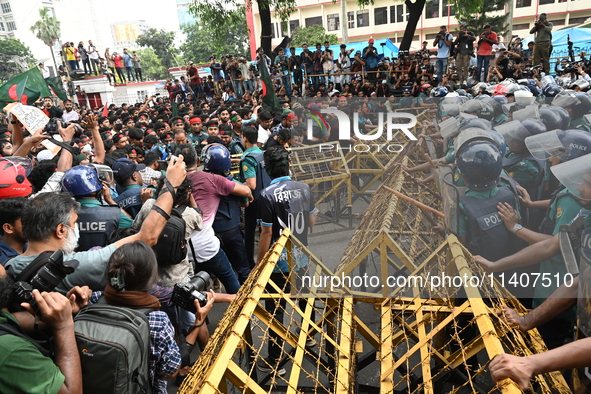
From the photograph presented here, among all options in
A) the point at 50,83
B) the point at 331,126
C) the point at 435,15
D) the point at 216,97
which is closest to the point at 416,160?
the point at 331,126

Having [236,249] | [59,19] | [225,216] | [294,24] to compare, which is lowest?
[236,249]

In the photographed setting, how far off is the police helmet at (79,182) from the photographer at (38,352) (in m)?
1.32

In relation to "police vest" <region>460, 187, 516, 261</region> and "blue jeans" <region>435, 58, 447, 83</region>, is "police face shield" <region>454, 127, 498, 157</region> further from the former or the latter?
"blue jeans" <region>435, 58, 447, 83</region>

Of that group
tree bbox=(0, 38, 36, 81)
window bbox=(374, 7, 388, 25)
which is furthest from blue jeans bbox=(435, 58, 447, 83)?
tree bbox=(0, 38, 36, 81)

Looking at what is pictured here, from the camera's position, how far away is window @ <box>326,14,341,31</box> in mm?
45094

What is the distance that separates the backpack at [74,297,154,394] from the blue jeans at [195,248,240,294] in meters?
1.74

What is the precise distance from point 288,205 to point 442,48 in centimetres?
1249

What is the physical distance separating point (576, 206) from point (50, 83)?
840cm

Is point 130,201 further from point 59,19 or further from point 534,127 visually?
point 59,19

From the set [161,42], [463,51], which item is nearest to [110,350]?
[463,51]

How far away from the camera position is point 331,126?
2.61 m

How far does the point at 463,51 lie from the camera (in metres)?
12.4

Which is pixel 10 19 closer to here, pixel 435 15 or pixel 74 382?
pixel 435 15

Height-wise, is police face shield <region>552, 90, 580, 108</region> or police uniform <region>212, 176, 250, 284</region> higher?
police face shield <region>552, 90, 580, 108</region>
